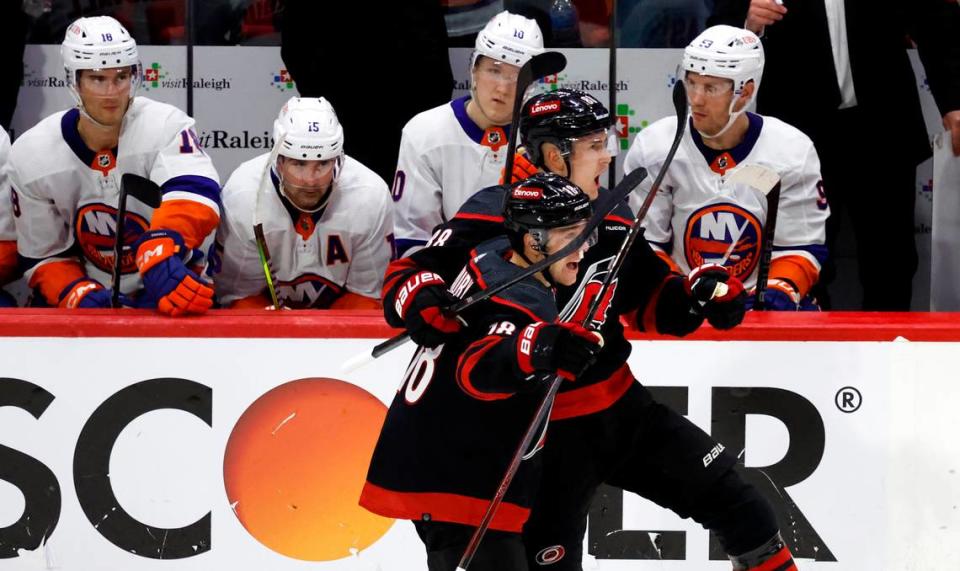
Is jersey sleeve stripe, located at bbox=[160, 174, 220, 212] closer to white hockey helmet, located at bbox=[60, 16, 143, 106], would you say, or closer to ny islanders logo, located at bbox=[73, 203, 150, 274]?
ny islanders logo, located at bbox=[73, 203, 150, 274]

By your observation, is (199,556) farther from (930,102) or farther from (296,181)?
(930,102)

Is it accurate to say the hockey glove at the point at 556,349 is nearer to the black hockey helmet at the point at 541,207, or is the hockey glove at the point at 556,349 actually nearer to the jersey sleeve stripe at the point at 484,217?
the black hockey helmet at the point at 541,207

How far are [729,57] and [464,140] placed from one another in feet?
2.57

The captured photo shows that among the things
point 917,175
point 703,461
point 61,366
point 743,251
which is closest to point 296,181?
point 61,366

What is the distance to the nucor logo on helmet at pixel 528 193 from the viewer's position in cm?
265

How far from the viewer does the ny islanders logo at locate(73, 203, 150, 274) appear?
4.21m

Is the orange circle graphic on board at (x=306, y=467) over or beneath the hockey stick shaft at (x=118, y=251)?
beneath

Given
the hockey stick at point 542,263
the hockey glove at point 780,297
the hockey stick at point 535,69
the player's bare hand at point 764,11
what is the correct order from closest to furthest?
the hockey stick at point 542,263
the hockey stick at point 535,69
the hockey glove at point 780,297
the player's bare hand at point 764,11

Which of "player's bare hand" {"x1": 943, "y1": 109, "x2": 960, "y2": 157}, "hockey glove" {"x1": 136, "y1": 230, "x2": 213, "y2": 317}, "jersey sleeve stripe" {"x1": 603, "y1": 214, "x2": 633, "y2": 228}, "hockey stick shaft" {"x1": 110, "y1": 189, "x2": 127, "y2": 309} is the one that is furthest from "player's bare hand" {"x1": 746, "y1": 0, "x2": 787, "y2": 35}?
"hockey stick shaft" {"x1": 110, "y1": 189, "x2": 127, "y2": 309}

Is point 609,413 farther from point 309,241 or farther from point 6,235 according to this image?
point 6,235

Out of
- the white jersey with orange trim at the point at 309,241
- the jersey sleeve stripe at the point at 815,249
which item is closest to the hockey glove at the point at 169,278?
the white jersey with orange trim at the point at 309,241

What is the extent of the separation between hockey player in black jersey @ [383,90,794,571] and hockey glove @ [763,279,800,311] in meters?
0.93

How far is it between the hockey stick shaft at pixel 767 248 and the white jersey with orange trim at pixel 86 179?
1469mm

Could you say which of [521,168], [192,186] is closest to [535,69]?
[521,168]
